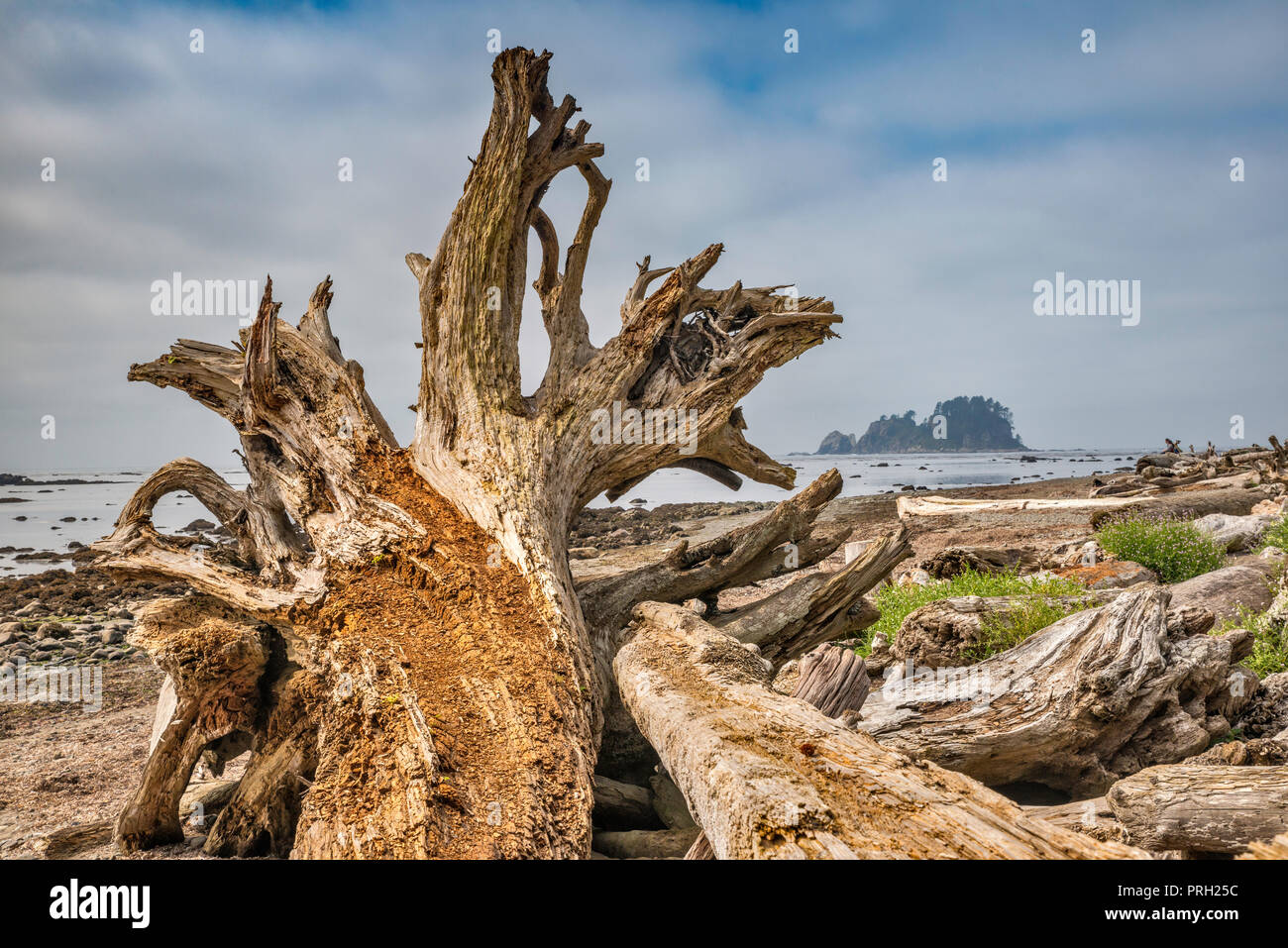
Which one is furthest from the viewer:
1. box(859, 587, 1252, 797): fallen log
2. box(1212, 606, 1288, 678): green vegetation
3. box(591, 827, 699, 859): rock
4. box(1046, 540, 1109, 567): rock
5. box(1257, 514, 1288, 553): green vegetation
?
box(1046, 540, 1109, 567): rock

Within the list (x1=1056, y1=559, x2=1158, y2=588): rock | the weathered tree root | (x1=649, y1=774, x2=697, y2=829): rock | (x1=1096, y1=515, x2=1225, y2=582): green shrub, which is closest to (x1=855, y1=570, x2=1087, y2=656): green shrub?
(x1=1056, y1=559, x2=1158, y2=588): rock

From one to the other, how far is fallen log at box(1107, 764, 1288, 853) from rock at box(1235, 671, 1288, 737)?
6.71ft

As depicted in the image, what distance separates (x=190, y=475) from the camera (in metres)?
6.79

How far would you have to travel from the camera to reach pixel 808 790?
9.22 feet

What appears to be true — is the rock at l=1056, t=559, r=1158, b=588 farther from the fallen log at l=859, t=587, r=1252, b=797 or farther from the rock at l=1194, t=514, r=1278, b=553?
the fallen log at l=859, t=587, r=1252, b=797

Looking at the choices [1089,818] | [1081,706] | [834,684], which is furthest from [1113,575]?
[1089,818]

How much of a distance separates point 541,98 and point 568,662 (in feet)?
18.8

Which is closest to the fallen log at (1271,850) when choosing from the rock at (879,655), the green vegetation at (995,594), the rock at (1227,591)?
the green vegetation at (995,594)

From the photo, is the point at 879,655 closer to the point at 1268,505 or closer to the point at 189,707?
the point at 189,707

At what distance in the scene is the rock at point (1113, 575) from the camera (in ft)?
29.1

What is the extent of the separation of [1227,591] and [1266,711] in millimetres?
3416

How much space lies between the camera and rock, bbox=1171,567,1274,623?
25.6 ft
